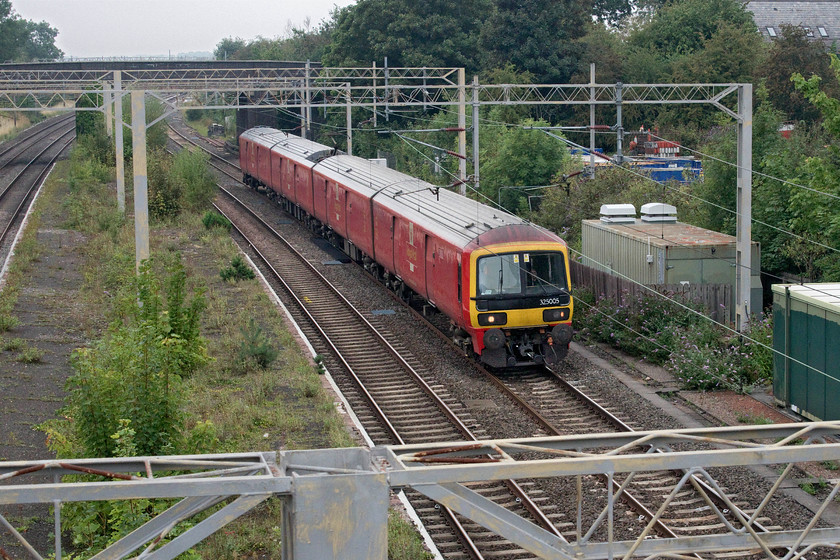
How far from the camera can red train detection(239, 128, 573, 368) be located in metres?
16.8

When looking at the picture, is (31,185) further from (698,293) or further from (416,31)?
(698,293)

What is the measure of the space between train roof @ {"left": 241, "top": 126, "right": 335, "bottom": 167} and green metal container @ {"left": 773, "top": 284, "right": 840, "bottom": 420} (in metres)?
18.7

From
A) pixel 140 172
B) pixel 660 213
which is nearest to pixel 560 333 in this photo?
pixel 660 213

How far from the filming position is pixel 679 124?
45969mm

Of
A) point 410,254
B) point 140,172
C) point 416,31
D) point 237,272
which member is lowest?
point 237,272

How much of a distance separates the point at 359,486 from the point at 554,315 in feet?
38.2

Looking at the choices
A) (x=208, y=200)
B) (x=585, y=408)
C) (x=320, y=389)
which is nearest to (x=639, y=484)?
(x=585, y=408)

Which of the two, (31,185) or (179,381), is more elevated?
(31,185)

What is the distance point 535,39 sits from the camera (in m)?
50.4

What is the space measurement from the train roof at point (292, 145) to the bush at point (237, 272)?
6.93 meters

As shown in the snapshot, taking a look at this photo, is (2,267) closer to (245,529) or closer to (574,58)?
(245,529)

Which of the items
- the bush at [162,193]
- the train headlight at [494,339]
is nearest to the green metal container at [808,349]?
the train headlight at [494,339]

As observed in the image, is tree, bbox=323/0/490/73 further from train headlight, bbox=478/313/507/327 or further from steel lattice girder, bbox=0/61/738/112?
train headlight, bbox=478/313/507/327

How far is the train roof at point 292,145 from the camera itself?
3244 cm
